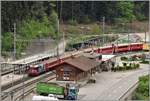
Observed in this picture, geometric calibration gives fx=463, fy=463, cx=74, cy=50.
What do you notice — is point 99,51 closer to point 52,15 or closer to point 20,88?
→ point 52,15

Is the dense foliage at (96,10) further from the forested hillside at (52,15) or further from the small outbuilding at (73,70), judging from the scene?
the small outbuilding at (73,70)

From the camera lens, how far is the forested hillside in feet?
44.0

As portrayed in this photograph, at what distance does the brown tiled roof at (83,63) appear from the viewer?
8.82 metres

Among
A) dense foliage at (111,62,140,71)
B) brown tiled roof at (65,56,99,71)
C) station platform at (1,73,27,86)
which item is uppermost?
brown tiled roof at (65,56,99,71)

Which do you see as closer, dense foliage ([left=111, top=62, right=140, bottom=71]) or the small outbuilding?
the small outbuilding

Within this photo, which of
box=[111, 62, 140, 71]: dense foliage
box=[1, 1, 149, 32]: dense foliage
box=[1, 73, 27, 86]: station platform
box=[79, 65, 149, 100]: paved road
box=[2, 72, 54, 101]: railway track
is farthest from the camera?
box=[1, 1, 149, 32]: dense foliage

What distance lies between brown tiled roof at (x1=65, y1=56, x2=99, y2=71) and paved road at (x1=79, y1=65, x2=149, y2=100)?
1.08 feet

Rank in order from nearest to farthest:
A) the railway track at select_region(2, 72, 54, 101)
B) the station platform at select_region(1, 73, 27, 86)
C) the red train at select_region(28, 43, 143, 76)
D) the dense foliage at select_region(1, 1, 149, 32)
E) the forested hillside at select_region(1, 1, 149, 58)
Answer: the railway track at select_region(2, 72, 54, 101) < the station platform at select_region(1, 73, 27, 86) < the red train at select_region(28, 43, 143, 76) < the forested hillside at select_region(1, 1, 149, 58) < the dense foliage at select_region(1, 1, 149, 32)

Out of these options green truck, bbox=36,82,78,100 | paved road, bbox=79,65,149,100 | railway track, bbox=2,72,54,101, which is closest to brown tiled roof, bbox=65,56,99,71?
paved road, bbox=79,65,149,100

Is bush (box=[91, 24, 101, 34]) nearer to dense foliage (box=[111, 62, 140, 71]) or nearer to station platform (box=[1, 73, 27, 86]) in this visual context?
dense foliage (box=[111, 62, 140, 71])

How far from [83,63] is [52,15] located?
8027mm

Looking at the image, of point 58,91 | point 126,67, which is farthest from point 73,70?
point 126,67

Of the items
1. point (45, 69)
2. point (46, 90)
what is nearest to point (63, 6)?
point (45, 69)

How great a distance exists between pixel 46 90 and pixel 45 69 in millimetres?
2995
